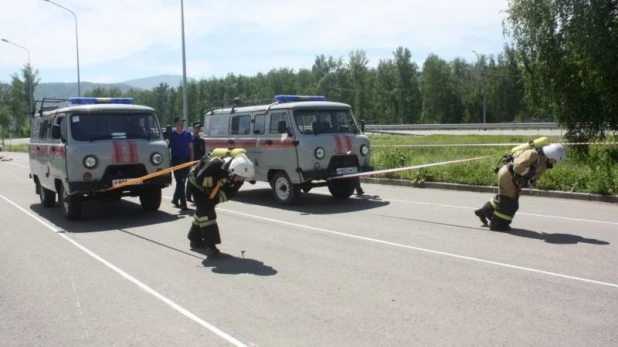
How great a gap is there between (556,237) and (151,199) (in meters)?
8.00

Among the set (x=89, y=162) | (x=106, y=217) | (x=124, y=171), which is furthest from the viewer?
(x=106, y=217)

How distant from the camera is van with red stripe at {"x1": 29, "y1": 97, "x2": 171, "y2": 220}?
1076 centimetres

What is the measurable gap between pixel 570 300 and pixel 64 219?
9.75 m

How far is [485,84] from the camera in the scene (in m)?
72.6

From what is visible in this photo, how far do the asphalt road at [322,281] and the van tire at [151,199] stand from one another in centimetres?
105

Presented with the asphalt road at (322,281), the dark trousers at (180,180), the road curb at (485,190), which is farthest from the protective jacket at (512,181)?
the dark trousers at (180,180)

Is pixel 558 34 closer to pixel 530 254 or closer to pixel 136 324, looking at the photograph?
pixel 530 254

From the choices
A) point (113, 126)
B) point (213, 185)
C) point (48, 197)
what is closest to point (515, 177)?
point (213, 185)

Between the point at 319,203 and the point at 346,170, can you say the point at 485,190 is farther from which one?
the point at 319,203

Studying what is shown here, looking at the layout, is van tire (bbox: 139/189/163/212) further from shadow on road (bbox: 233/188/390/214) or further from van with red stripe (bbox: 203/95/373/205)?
van with red stripe (bbox: 203/95/373/205)

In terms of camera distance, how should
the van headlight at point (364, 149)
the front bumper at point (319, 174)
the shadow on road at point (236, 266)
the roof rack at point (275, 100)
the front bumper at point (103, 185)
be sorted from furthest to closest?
the roof rack at point (275, 100) < the van headlight at point (364, 149) < the front bumper at point (319, 174) < the front bumper at point (103, 185) < the shadow on road at point (236, 266)

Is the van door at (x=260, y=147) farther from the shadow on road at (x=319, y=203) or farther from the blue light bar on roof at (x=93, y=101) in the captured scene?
the blue light bar on roof at (x=93, y=101)

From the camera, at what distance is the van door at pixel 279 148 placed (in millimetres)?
12283

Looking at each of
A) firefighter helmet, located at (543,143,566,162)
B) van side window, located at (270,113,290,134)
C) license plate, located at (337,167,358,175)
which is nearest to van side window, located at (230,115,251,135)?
van side window, located at (270,113,290,134)
